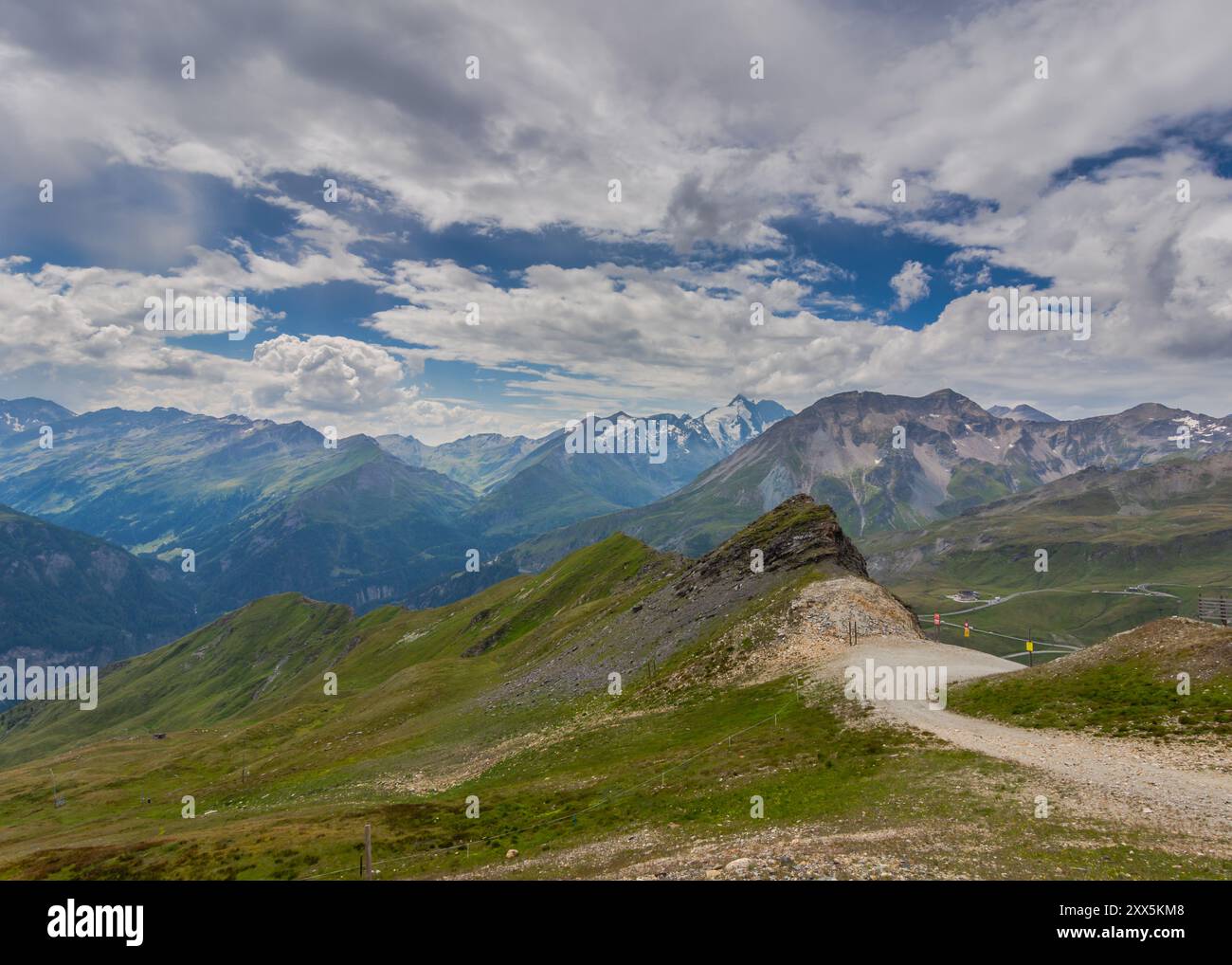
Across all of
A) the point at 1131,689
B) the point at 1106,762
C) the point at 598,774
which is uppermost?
the point at 1131,689

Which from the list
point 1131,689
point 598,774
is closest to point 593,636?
point 598,774

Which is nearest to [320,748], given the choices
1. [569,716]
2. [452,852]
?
[569,716]

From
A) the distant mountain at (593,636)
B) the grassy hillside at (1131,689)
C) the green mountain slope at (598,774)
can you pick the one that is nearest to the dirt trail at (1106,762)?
the grassy hillside at (1131,689)

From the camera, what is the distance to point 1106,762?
28.5 m

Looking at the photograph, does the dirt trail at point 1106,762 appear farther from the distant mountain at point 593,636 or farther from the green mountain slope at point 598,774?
the distant mountain at point 593,636

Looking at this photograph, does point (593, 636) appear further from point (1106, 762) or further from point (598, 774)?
point (1106, 762)

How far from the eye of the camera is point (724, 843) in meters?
25.7

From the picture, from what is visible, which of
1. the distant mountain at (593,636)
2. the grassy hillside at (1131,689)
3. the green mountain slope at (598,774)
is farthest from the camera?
the distant mountain at (593,636)

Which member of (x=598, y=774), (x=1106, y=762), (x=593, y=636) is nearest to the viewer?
(x=1106, y=762)

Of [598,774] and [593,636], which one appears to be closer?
[598,774]

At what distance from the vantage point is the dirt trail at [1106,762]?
23.5 metres

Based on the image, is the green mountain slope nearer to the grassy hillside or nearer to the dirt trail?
the dirt trail

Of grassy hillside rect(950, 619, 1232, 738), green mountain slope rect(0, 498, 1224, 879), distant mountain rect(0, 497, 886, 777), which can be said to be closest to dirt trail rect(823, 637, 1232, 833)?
grassy hillside rect(950, 619, 1232, 738)
